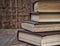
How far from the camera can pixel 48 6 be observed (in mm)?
748

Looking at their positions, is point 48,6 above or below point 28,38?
above

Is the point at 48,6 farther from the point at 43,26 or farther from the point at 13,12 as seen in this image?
the point at 13,12

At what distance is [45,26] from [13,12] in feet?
4.12

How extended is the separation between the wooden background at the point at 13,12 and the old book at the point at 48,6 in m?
1.11

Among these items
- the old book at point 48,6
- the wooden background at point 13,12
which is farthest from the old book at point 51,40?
the wooden background at point 13,12

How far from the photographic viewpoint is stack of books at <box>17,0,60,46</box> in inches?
26.2

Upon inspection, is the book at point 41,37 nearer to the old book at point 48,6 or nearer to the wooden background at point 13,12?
the old book at point 48,6

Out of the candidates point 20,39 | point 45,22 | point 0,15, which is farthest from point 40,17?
point 0,15

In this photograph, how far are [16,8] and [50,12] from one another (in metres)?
1.23

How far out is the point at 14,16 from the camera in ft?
6.35

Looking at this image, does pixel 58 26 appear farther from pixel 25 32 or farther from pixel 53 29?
pixel 25 32

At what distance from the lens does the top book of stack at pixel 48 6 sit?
2.45 feet

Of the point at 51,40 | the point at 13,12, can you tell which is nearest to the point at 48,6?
the point at 51,40

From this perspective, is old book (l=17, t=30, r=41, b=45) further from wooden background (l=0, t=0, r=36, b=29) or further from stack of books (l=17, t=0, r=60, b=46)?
wooden background (l=0, t=0, r=36, b=29)
